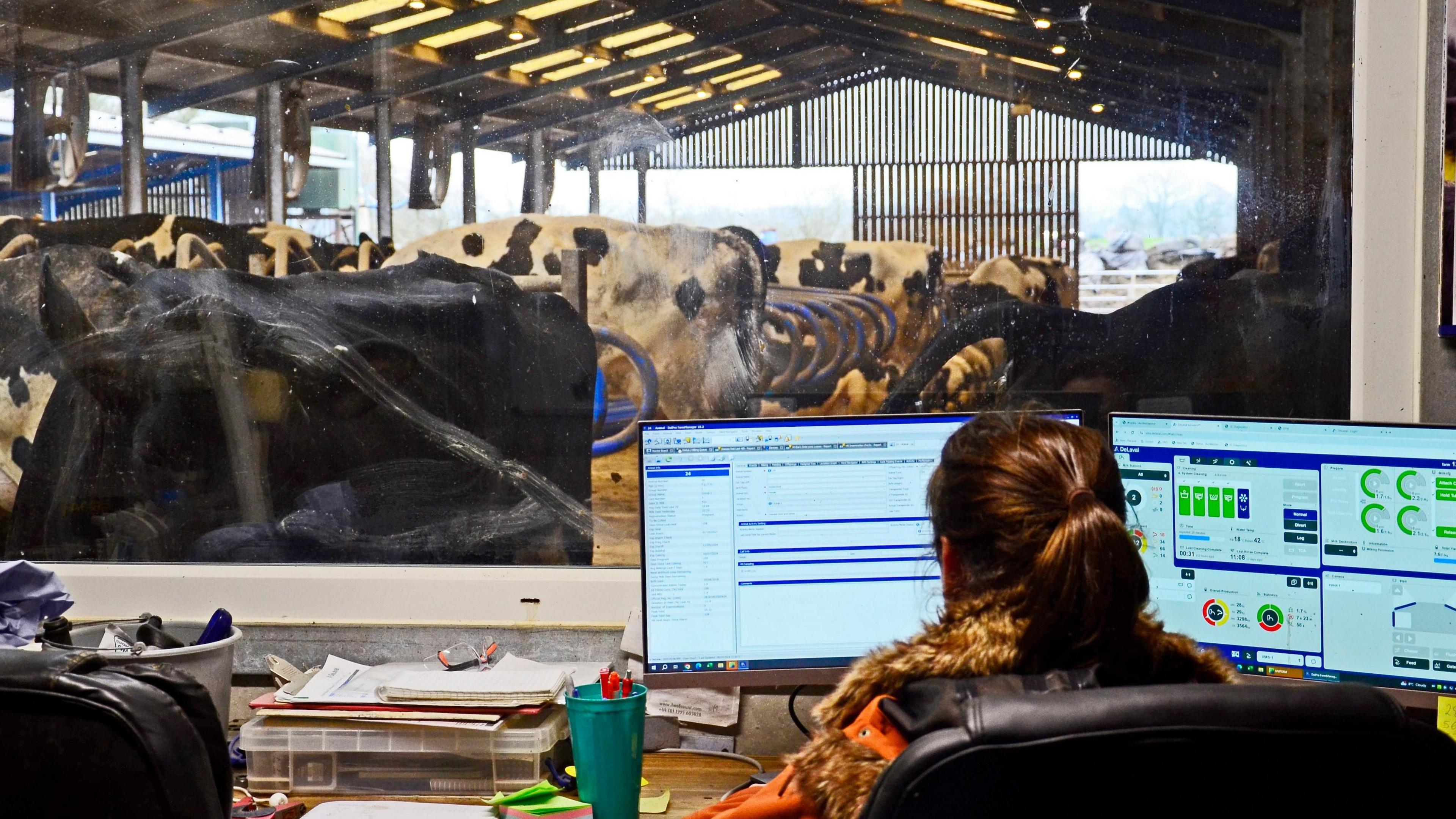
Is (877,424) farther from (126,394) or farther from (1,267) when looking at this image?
(1,267)

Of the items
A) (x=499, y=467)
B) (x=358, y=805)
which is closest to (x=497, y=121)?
(x=499, y=467)

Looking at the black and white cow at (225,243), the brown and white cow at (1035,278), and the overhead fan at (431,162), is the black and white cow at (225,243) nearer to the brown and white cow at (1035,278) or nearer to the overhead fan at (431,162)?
the overhead fan at (431,162)

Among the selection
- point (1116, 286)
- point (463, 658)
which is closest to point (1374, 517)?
point (1116, 286)

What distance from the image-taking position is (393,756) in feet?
5.25

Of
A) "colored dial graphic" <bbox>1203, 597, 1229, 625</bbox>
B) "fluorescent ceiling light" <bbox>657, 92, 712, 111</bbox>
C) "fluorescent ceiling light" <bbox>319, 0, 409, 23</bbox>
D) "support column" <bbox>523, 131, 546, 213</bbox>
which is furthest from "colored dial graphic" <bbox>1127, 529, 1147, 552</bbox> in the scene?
"fluorescent ceiling light" <bbox>319, 0, 409, 23</bbox>

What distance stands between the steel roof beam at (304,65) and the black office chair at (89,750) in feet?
4.46

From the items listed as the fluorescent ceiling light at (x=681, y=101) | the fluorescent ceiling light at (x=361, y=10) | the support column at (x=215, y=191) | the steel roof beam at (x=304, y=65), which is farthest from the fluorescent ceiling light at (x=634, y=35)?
the support column at (x=215, y=191)

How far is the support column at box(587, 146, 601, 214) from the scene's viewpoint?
1.90 meters

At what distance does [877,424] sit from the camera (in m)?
1.57

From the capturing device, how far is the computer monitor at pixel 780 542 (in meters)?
1.56

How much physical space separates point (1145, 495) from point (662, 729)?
0.79 metres

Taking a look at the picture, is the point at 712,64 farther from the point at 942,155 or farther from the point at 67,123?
the point at 67,123

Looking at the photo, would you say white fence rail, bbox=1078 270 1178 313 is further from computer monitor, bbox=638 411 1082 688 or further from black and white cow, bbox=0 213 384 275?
black and white cow, bbox=0 213 384 275

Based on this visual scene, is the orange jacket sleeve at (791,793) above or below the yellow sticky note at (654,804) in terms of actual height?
above
